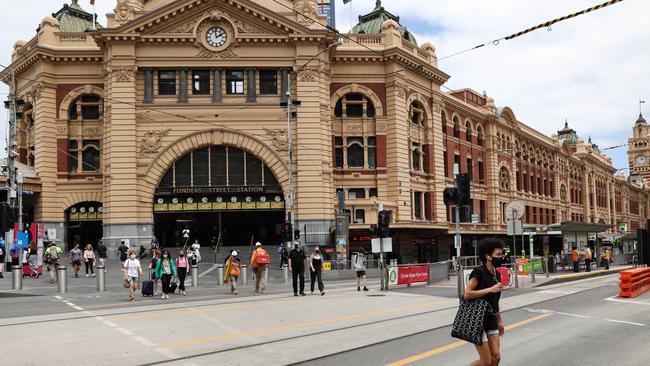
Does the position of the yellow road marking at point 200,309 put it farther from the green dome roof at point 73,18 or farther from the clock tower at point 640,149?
the clock tower at point 640,149

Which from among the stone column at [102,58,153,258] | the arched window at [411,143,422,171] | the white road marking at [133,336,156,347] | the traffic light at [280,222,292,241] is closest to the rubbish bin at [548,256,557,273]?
the traffic light at [280,222,292,241]

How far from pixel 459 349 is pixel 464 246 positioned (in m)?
49.5

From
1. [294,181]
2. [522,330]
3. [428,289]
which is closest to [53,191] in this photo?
[294,181]

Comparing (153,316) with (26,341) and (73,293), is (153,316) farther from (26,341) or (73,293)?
(73,293)

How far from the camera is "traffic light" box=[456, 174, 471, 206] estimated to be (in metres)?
18.1

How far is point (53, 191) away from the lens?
148 ft

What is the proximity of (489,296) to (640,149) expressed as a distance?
156 metres

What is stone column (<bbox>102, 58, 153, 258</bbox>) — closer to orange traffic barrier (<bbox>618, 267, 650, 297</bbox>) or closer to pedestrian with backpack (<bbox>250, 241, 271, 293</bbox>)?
pedestrian with backpack (<bbox>250, 241, 271, 293</bbox>)

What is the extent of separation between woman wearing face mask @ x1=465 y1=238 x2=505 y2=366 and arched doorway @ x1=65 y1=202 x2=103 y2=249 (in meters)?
41.9

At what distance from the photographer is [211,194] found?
44500 mm

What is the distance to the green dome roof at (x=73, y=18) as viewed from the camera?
55.6m

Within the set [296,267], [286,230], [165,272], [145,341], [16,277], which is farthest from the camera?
[286,230]

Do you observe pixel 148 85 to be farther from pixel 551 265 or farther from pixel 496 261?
pixel 496 261

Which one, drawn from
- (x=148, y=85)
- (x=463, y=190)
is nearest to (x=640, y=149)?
(x=148, y=85)
